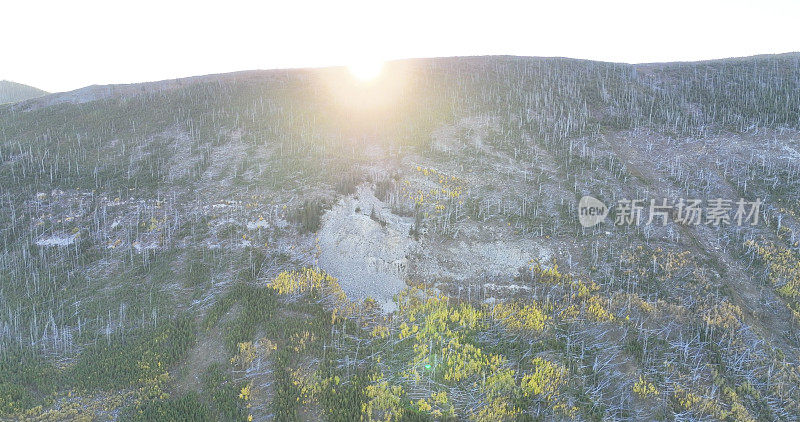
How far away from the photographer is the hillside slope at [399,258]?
15930mm

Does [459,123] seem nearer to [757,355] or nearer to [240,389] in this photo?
[757,355]

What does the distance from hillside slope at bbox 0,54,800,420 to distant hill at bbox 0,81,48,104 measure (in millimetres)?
55612

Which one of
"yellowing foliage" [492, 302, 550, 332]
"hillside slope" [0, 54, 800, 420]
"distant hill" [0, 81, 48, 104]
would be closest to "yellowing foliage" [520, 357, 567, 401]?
"hillside slope" [0, 54, 800, 420]

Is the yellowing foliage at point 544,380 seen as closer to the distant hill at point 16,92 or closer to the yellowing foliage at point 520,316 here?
the yellowing foliage at point 520,316

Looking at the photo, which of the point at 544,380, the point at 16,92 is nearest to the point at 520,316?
the point at 544,380

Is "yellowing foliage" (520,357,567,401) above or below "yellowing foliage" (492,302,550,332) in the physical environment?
below

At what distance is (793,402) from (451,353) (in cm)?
1319

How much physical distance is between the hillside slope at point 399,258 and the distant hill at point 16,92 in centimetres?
5561

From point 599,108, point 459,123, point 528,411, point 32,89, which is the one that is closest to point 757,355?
point 528,411

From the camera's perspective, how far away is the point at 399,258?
23.1 m

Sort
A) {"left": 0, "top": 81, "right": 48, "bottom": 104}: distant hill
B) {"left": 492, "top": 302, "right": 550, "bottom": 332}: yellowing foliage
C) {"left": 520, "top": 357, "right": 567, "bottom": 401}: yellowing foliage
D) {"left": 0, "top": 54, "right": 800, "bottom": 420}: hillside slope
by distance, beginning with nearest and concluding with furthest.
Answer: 1. {"left": 520, "top": 357, "right": 567, "bottom": 401}: yellowing foliage
2. {"left": 0, "top": 54, "right": 800, "bottom": 420}: hillside slope
3. {"left": 492, "top": 302, "right": 550, "bottom": 332}: yellowing foliage
4. {"left": 0, "top": 81, "right": 48, "bottom": 104}: distant hill

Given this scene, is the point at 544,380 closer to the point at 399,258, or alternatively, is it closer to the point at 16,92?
the point at 399,258

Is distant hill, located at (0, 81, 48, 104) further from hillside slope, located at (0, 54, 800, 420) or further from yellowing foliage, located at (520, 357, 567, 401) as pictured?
yellowing foliage, located at (520, 357, 567, 401)

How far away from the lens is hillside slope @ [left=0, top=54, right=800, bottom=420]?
15930 millimetres
